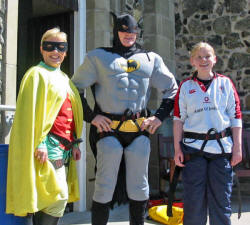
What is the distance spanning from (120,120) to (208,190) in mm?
750

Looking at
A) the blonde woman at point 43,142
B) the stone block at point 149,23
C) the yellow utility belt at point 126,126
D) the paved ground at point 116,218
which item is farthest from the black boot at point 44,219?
the stone block at point 149,23

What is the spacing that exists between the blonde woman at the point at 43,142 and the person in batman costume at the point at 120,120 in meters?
0.22

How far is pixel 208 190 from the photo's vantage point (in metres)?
2.41

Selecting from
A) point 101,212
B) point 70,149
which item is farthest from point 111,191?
point 70,149

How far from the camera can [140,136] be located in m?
2.45

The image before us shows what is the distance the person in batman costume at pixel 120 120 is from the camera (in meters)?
2.39

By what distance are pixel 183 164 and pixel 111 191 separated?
53cm

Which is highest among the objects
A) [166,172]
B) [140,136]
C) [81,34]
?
[81,34]

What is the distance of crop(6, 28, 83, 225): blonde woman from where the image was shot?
205cm

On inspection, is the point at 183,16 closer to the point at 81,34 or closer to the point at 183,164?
the point at 81,34

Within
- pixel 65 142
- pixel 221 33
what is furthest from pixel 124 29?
pixel 221 33

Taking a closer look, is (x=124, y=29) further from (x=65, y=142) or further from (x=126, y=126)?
(x=65, y=142)

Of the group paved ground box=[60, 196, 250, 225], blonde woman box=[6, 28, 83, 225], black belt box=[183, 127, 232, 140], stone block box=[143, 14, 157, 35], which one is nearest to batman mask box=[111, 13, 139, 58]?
blonde woman box=[6, 28, 83, 225]

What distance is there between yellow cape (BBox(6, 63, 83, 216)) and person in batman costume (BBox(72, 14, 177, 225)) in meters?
0.36
